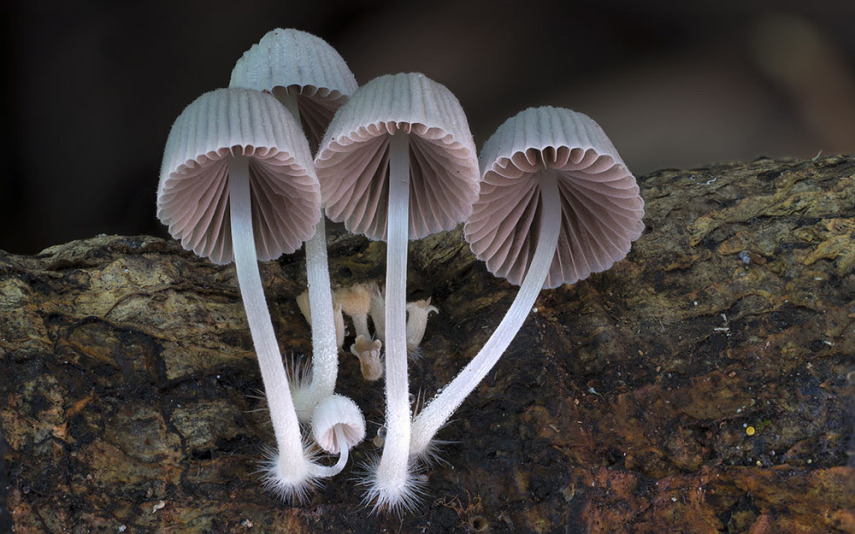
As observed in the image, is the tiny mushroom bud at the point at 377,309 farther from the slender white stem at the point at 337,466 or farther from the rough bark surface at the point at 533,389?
the slender white stem at the point at 337,466

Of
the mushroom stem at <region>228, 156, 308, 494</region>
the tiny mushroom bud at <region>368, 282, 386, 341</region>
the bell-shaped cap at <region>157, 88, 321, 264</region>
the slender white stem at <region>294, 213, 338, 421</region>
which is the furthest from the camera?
the tiny mushroom bud at <region>368, 282, 386, 341</region>

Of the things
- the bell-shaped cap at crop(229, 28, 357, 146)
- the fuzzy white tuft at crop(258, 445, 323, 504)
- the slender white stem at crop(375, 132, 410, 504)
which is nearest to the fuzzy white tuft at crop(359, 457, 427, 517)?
the slender white stem at crop(375, 132, 410, 504)

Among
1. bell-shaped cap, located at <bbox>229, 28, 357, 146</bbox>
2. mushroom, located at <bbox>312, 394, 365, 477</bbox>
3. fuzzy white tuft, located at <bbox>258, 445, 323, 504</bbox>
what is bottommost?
fuzzy white tuft, located at <bbox>258, 445, 323, 504</bbox>

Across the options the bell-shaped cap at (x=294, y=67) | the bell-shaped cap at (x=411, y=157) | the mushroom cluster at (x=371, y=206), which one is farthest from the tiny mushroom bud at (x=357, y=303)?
the bell-shaped cap at (x=294, y=67)

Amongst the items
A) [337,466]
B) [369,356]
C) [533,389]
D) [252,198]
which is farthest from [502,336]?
[252,198]

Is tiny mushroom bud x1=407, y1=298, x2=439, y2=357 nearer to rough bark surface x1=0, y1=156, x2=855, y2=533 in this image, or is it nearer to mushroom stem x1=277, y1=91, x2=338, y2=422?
rough bark surface x1=0, y1=156, x2=855, y2=533

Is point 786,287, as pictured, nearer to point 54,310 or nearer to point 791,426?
point 791,426

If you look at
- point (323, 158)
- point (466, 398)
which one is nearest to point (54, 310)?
point (323, 158)

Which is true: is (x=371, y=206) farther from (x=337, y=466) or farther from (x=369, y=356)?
(x=337, y=466)
